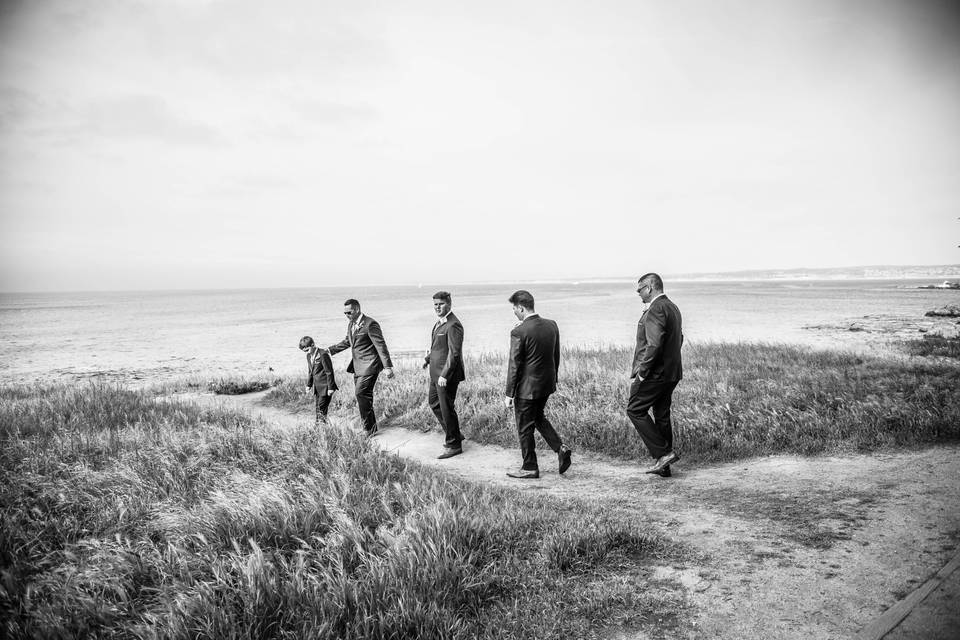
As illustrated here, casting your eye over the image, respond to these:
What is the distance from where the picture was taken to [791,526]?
4496mm

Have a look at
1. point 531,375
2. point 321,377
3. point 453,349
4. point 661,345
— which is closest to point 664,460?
point 661,345

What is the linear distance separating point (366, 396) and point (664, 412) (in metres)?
5.37

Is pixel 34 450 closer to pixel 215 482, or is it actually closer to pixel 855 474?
pixel 215 482

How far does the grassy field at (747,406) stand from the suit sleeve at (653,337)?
194cm

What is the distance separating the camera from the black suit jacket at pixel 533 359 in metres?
6.35

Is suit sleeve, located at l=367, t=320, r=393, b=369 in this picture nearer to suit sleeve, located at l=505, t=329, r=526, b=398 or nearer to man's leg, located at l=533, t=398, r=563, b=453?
suit sleeve, located at l=505, t=329, r=526, b=398

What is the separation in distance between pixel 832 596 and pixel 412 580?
114 inches

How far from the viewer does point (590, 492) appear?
601 centimetres

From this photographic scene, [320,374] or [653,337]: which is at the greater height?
[653,337]

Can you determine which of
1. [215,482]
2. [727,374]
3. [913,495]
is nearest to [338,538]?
[215,482]

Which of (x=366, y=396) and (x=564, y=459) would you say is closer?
(x=564, y=459)

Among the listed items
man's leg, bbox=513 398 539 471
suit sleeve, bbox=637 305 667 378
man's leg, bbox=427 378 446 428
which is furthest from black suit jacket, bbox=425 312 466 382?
suit sleeve, bbox=637 305 667 378

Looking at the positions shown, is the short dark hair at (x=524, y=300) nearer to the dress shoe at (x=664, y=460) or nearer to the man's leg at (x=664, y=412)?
the man's leg at (x=664, y=412)

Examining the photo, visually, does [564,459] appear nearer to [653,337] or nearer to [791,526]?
[653,337]
